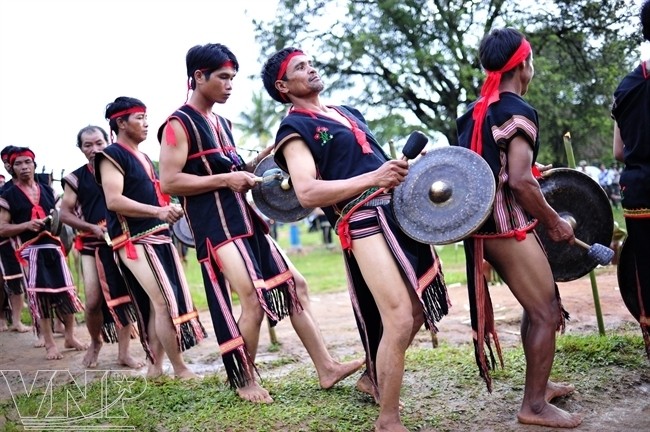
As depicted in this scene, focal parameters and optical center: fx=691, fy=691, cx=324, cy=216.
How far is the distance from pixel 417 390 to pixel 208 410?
1345 mm

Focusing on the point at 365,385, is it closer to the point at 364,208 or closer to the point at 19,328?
the point at 364,208

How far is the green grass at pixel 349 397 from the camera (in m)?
4.00

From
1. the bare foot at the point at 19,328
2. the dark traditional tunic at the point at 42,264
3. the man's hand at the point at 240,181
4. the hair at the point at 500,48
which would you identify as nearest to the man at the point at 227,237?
the man's hand at the point at 240,181

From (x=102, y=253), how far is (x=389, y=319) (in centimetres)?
350

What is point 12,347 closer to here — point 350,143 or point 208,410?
point 208,410

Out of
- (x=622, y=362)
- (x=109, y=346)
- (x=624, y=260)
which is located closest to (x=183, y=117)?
(x=624, y=260)

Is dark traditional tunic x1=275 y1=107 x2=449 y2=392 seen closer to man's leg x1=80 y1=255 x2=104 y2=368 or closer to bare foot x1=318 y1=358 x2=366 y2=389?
bare foot x1=318 y1=358 x2=366 y2=389

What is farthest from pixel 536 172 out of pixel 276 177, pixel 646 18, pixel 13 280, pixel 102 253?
pixel 13 280

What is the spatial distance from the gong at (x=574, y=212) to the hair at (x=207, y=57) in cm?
222

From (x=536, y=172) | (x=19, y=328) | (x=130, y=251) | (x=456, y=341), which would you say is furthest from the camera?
(x=19, y=328)

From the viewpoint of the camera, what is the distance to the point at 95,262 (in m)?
6.32

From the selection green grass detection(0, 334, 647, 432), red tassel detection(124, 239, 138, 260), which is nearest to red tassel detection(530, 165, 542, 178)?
green grass detection(0, 334, 647, 432)

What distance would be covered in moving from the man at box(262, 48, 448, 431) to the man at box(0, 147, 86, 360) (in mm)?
4127

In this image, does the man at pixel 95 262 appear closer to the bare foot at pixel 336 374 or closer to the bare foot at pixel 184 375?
the bare foot at pixel 184 375
